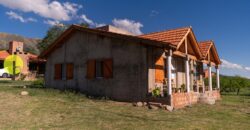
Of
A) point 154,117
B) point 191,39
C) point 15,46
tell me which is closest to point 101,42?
point 191,39

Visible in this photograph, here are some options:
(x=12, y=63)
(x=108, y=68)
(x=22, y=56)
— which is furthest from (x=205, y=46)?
(x=22, y=56)

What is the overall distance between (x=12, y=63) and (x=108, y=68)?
2469 centimetres

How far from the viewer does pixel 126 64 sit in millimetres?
14891

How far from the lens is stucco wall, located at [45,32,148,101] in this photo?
14344 millimetres

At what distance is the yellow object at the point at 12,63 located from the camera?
1382 inches

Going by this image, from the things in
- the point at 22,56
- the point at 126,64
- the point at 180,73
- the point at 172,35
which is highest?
the point at 22,56

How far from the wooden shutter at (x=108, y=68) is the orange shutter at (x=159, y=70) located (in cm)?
277

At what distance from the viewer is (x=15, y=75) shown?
3419 centimetres

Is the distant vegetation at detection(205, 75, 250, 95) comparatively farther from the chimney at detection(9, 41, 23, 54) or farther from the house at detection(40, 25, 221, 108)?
the chimney at detection(9, 41, 23, 54)

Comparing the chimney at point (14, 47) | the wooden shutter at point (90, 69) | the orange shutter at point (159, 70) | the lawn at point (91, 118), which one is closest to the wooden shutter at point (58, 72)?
the wooden shutter at point (90, 69)

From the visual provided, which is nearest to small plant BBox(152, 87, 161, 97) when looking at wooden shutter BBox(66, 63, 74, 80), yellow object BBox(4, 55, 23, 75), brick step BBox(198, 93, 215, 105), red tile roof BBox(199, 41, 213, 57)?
brick step BBox(198, 93, 215, 105)

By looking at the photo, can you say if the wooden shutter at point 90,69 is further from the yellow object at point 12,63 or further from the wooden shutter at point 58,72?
the yellow object at point 12,63

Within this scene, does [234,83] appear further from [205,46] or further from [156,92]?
[156,92]

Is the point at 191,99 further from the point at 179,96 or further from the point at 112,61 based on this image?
the point at 112,61
